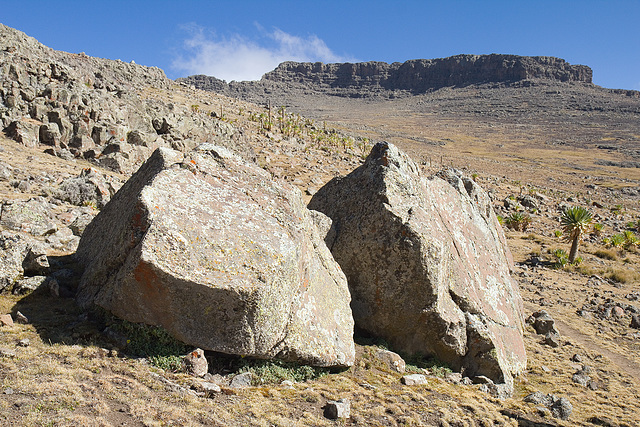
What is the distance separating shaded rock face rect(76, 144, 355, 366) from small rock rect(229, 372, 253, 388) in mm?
440

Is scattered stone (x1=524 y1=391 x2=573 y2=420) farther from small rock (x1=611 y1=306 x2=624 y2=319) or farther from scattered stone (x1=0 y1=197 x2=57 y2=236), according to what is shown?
scattered stone (x1=0 y1=197 x2=57 y2=236)

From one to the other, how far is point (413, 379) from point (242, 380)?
12.0ft

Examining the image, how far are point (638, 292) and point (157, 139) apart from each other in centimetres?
3320

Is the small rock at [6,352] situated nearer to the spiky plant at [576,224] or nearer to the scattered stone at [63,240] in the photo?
the scattered stone at [63,240]

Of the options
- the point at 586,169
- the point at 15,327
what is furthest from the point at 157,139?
the point at 586,169

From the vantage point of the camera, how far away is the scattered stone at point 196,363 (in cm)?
662

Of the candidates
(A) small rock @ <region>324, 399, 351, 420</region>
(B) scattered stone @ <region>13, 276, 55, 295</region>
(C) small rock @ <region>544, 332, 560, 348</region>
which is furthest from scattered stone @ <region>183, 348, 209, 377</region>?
(C) small rock @ <region>544, 332, 560, 348</region>

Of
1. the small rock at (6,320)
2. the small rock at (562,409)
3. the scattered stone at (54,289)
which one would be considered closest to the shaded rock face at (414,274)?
the small rock at (562,409)

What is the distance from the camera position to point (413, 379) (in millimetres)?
8531

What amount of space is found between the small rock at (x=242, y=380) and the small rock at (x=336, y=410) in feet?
4.42

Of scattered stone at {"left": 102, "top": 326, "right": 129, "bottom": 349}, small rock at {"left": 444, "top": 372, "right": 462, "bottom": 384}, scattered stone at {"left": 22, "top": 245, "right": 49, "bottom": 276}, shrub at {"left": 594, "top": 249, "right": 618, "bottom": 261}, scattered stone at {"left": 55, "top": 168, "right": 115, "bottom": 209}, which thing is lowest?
small rock at {"left": 444, "top": 372, "right": 462, "bottom": 384}

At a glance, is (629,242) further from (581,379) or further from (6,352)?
(6,352)

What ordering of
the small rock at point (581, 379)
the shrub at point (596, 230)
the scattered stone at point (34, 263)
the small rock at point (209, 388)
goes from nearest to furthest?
the small rock at point (209, 388) < the scattered stone at point (34, 263) < the small rock at point (581, 379) < the shrub at point (596, 230)

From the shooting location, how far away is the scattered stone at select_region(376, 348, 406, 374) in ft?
29.5
